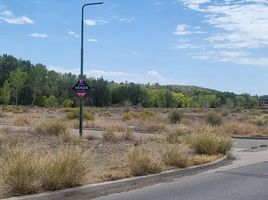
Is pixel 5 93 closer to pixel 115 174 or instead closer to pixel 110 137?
pixel 110 137

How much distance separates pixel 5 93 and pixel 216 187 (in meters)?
105

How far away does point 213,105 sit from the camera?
568 ft

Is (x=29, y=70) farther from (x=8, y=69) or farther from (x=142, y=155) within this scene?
(x=142, y=155)

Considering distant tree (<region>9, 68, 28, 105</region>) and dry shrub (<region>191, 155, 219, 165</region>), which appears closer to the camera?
dry shrub (<region>191, 155, 219, 165</region>)

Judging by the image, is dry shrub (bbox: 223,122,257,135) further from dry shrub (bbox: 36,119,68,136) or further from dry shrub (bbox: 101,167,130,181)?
dry shrub (bbox: 101,167,130,181)

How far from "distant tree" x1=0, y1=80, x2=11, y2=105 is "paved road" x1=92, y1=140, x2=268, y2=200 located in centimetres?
9947

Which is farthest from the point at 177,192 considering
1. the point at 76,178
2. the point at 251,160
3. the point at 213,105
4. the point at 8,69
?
the point at 213,105

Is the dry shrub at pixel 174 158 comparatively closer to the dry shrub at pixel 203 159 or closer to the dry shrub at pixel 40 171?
the dry shrub at pixel 203 159

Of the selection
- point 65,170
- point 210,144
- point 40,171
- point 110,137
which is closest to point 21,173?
point 40,171

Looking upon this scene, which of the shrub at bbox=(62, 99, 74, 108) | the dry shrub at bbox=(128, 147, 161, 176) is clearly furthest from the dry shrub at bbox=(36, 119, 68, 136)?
the shrub at bbox=(62, 99, 74, 108)

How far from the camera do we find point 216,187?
1259cm

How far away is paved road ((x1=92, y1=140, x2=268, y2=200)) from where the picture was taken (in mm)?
11094

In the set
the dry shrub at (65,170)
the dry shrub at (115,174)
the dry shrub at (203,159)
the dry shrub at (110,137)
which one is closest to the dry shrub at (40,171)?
the dry shrub at (65,170)

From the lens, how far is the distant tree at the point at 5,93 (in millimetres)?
112113
